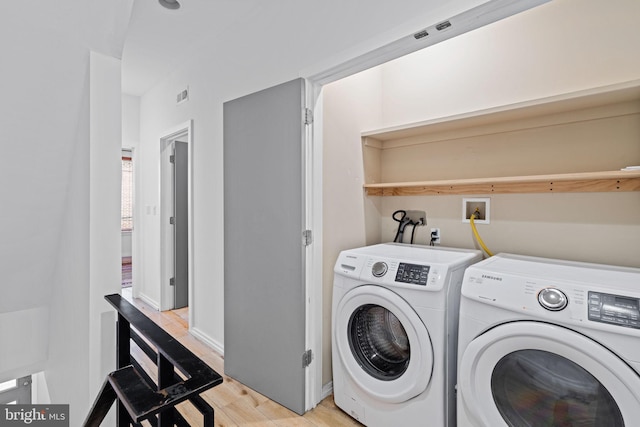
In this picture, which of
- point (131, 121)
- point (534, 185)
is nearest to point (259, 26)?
point (534, 185)

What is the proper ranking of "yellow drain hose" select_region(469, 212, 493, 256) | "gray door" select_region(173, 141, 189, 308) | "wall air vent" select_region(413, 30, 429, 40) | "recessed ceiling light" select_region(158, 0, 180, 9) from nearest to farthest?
"wall air vent" select_region(413, 30, 429, 40) < "yellow drain hose" select_region(469, 212, 493, 256) < "recessed ceiling light" select_region(158, 0, 180, 9) < "gray door" select_region(173, 141, 189, 308)

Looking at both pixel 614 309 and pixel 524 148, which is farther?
pixel 524 148

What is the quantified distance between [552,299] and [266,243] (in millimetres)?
1501

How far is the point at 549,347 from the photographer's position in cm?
114

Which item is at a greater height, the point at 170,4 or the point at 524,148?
the point at 170,4

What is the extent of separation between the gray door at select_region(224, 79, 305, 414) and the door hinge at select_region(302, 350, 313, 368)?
19 mm

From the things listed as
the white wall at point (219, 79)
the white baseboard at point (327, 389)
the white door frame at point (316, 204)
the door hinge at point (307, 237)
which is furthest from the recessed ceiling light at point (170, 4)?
the white baseboard at point (327, 389)

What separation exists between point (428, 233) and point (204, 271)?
6.39 ft

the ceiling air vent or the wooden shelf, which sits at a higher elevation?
the ceiling air vent

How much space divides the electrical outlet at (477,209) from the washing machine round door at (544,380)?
92 centimetres

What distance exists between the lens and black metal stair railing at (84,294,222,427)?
2.12 ft

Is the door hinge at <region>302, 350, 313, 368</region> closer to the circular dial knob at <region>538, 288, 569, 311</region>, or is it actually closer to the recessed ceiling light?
the circular dial knob at <region>538, 288, 569, 311</region>

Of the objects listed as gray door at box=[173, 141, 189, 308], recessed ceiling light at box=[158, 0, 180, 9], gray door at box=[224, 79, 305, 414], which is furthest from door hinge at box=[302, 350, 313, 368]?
recessed ceiling light at box=[158, 0, 180, 9]

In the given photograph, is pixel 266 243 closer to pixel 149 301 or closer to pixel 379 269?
pixel 379 269
